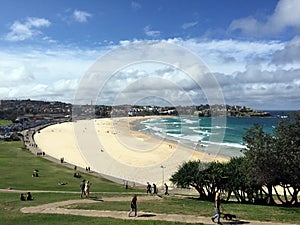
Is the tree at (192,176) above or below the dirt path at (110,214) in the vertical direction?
above

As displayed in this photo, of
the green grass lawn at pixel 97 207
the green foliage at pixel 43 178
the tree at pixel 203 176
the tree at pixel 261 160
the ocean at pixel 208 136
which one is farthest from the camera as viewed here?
the ocean at pixel 208 136

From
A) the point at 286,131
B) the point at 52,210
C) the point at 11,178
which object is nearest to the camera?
the point at 52,210

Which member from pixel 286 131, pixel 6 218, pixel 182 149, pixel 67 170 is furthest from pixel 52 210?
pixel 182 149

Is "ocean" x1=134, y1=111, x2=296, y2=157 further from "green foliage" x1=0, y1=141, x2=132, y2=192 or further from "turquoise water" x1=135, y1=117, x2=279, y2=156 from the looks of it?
"green foliage" x1=0, y1=141, x2=132, y2=192

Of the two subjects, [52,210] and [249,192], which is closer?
[52,210]

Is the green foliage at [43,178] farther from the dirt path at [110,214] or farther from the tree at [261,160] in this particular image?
the tree at [261,160]

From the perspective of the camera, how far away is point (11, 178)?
1399 inches

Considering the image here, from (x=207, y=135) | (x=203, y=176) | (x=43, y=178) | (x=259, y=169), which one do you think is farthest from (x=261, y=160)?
(x=207, y=135)

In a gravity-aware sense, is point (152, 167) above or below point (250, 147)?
below

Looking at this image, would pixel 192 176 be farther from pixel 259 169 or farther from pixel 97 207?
pixel 97 207

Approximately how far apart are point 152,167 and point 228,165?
29234 millimetres

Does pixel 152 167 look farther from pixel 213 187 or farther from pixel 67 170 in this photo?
pixel 213 187

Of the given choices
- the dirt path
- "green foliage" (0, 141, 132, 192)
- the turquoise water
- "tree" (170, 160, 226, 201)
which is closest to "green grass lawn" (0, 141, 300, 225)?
"green foliage" (0, 141, 132, 192)

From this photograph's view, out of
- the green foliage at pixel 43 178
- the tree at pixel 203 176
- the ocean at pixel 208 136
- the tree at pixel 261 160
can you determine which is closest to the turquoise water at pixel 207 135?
the ocean at pixel 208 136
